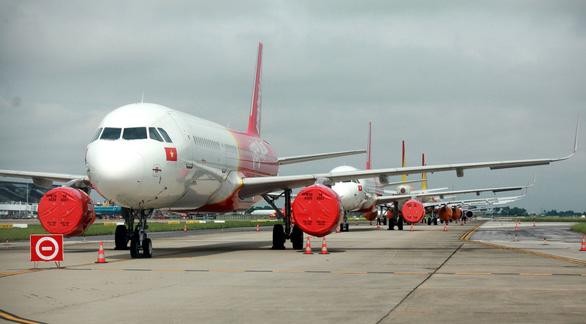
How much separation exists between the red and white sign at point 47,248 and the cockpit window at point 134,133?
384cm

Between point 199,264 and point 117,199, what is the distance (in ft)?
10.5

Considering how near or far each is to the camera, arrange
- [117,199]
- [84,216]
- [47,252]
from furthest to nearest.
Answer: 1. [84,216]
2. [117,199]
3. [47,252]

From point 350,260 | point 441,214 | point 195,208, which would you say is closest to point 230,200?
point 195,208

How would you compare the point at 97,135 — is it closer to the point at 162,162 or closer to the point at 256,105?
the point at 162,162

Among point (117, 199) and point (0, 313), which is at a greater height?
point (117, 199)

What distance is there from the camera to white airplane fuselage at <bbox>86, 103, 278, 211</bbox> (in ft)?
66.5

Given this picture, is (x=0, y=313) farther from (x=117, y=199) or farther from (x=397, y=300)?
(x=117, y=199)

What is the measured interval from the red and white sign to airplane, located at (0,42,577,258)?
2326 millimetres

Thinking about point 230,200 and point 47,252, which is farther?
point 230,200

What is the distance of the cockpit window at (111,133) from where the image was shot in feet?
68.6

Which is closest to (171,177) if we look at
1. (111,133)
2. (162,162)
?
(162,162)

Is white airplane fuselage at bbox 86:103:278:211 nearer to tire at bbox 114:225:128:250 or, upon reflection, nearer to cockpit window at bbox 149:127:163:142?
cockpit window at bbox 149:127:163:142

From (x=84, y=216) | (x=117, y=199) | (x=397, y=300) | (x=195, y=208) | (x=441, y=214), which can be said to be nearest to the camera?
(x=397, y=300)

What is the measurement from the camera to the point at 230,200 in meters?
27.2
